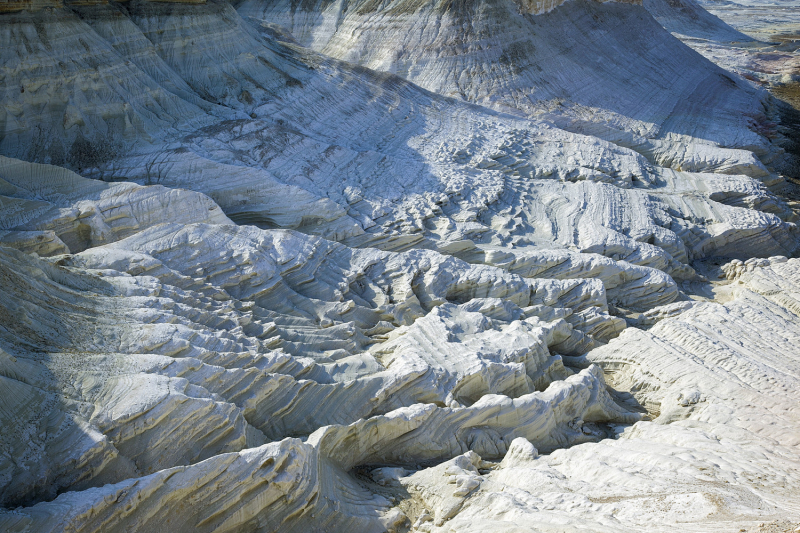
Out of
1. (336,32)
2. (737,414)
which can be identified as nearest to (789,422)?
(737,414)

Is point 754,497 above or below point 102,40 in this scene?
below

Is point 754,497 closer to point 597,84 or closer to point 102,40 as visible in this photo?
point 102,40

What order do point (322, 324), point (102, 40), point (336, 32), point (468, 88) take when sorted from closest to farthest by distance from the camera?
point (322, 324)
point (102, 40)
point (468, 88)
point (336, 32)

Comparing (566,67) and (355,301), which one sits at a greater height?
(566,67)

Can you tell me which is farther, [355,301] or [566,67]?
[566,67]

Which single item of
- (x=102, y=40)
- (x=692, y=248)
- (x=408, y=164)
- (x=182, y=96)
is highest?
(x=102, y=40)

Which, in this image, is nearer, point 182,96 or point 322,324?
point 322,324

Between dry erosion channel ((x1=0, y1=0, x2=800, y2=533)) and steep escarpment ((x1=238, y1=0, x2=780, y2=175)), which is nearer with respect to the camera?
dry erosion channel ((x1=0, y1=0, x2=800, y2=533))

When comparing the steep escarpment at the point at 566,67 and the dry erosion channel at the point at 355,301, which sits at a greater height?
the steep escarpment at the point at 566,67
